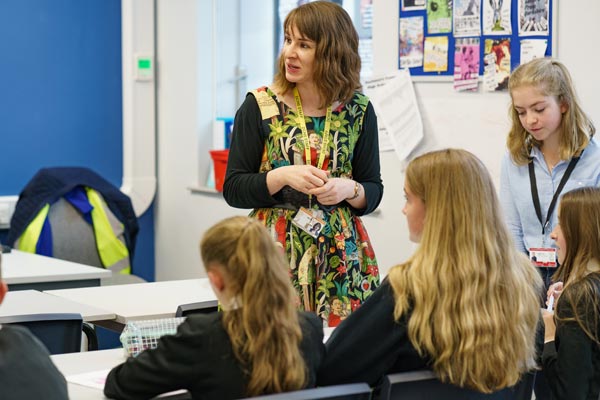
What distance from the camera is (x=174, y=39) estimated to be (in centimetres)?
601

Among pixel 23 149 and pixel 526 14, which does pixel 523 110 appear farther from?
pixel 23 149

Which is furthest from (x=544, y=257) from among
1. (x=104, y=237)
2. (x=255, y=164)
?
(x=104, y=237)

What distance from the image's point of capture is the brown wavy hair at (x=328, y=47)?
112 inches

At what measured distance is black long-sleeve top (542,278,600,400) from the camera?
231 centimetres

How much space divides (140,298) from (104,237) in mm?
2049

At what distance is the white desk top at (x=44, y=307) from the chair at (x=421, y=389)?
1.35 metres

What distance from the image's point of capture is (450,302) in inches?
81.9

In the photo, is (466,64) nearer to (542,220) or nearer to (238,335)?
(542,220)

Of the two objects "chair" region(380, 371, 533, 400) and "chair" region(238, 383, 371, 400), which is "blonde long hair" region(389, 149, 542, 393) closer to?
"chair" region(380, 371, 533, 400)

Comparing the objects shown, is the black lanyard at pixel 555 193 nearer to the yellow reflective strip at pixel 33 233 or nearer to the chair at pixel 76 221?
the chair at pixel 76 221

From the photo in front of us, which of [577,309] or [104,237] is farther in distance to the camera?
[104,237]

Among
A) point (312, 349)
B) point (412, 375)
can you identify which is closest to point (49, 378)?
point (312, 349)

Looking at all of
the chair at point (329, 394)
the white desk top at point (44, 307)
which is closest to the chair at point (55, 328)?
the white desk top at point (44, 307)

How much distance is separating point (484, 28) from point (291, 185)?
164 centimetres
